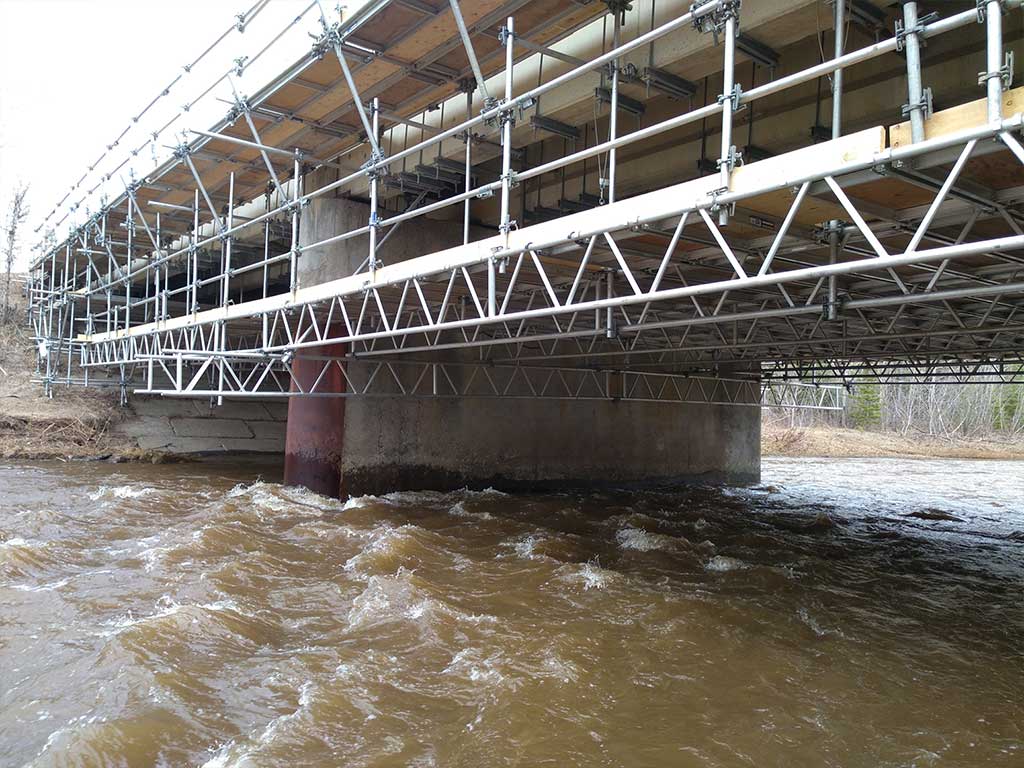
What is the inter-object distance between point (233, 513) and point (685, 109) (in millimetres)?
8817

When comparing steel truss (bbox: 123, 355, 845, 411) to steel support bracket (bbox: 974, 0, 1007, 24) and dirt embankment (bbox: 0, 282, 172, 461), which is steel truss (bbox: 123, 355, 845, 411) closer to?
dirt embankment (bbox: 0, 282, 172, 461)

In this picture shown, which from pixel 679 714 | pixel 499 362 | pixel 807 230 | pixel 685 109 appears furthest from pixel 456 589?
pixel 499 362

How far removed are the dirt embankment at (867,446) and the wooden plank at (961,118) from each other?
104 ft

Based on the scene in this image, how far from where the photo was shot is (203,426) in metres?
22.0

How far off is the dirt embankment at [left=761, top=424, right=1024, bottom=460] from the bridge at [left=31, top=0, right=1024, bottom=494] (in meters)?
16.1

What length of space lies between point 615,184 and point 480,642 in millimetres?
5756

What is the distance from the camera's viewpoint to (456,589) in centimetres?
807

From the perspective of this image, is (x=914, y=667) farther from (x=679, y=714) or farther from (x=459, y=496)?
(x=459, y=496)

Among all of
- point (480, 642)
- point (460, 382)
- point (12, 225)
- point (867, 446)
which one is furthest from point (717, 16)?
point (867, 446)

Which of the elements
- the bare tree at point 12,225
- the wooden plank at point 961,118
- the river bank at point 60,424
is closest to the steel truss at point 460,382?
the river bank at point 60,424

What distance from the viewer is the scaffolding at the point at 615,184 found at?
4.98m

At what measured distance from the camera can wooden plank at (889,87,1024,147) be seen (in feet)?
13.2

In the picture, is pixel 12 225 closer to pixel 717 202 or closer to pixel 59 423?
pixel 59 423

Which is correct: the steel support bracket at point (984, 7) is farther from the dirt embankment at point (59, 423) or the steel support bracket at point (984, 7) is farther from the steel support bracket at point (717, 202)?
the dirt embankment at point (59, 423)
